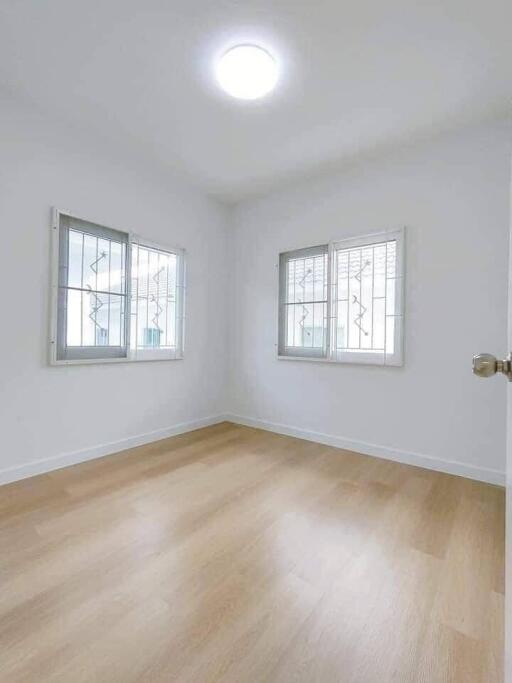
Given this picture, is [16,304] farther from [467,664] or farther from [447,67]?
[447,67]

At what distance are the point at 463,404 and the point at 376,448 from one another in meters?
0.76

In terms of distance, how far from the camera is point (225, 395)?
12.4 feet

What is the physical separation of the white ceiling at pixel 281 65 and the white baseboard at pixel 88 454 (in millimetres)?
2455

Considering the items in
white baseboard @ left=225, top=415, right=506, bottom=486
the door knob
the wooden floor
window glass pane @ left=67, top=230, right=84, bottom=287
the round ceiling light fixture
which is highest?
the round ceiling light fixture

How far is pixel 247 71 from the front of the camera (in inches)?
70.6

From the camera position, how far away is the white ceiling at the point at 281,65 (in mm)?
1519

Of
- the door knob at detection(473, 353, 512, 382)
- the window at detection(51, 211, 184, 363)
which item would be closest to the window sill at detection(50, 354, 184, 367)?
the window at detection(51, 211, 184, 363)

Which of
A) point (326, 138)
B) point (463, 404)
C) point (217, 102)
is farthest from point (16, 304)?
point (463, 404)

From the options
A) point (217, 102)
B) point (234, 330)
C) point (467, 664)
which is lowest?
point (467, 664)

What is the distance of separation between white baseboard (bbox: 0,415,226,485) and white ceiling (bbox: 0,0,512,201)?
2455mm

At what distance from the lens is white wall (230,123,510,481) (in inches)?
87.5

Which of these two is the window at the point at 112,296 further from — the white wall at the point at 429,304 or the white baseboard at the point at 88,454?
the white wall at the point at 429,304

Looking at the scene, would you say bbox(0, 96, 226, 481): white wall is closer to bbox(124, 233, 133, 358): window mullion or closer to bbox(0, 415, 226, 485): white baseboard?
bbox(0, 415, 226, 485): white baseboard

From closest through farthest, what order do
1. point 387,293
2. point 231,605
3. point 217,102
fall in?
point 231,605, point 217,102, point 387,293
